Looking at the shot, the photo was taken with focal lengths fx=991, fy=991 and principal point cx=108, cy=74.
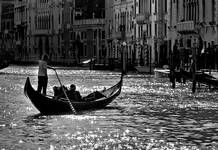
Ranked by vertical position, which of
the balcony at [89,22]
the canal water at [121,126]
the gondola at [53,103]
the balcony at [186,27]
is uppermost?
the balcony at [89,22]

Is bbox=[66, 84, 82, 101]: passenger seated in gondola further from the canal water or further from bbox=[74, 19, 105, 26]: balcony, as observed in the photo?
bbox=[74, 19, 105, 26]: balcony

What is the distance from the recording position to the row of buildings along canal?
62.7m

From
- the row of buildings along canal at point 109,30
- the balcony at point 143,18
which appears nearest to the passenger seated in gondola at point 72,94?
the row of buildings along canal at point 109,30

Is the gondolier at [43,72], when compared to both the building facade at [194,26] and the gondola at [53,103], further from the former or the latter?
the building facade at [194,26]

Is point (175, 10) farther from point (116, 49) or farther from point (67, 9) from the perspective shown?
point (67, 9)

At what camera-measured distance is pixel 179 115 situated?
2612 centimetres

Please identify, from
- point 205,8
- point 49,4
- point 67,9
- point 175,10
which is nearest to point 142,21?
point 175,10

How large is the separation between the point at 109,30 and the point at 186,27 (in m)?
29.1

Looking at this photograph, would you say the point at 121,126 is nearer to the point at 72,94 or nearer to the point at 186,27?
the point at 72,94

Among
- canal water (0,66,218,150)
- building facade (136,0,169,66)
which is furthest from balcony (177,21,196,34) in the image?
canal water (0,66,218,150)

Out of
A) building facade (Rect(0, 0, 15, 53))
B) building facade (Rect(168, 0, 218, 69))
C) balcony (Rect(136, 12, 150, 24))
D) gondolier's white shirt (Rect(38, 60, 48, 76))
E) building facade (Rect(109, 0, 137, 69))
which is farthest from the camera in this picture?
building facade (Rect(0, 0, 15, 53))

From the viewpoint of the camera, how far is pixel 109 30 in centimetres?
9312

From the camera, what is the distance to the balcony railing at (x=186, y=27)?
62906mm

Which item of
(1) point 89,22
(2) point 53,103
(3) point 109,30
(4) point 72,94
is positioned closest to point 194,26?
(3) point 109,30
